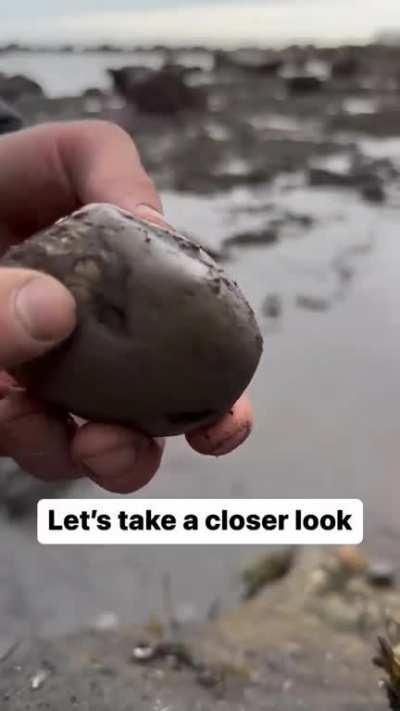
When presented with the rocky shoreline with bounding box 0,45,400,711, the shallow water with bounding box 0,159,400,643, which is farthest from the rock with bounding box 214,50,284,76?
the shallow water with bounding box 0,159,400,643

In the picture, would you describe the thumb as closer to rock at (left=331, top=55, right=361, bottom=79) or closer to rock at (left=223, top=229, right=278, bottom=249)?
rock at (left=223, top=229, right=278, bottom=249)

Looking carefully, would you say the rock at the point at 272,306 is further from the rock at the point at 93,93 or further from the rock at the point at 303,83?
the rock at the point at 303,83

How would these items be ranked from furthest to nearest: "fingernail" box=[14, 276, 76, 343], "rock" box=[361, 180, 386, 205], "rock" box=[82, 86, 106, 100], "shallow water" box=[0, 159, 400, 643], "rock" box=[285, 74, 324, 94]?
"rock" box=[285, 74, 324, 94] → "rock" box=[361, 180, 386, 205] → "rock" box=[82, 86, 106, 100] → "shallow water" box=[0, 159, 400, 643] → "fingernail" box=[14, 276, 76, 343]

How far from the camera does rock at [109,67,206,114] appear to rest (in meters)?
4.22

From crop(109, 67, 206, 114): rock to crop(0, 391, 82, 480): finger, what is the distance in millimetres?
3053

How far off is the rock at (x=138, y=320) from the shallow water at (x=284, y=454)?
35.6 inches

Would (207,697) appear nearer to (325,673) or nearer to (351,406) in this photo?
(325,673)

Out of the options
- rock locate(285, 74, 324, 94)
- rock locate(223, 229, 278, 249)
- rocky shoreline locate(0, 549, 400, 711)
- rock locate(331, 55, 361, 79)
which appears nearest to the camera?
rocky shoreline locate(0, 549, 400, 711)

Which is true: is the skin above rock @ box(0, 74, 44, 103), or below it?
above

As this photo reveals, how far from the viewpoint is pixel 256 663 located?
1680mm

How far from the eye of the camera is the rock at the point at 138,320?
909mm

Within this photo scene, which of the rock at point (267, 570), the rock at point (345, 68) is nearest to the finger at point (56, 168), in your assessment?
the rock at point (267, 570)

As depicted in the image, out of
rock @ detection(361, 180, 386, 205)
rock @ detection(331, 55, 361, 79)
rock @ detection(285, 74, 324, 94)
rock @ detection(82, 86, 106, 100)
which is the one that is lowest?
rock @ detection(285, 74, 324, 94)

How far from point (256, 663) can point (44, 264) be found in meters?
0.96
